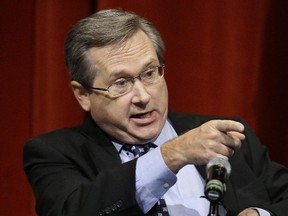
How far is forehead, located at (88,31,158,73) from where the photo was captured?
1.62 m

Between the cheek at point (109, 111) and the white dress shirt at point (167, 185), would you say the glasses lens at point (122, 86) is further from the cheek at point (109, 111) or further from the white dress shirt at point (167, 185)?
the white dress shirt at point (167, 185)

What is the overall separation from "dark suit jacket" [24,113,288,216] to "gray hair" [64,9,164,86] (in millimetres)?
156

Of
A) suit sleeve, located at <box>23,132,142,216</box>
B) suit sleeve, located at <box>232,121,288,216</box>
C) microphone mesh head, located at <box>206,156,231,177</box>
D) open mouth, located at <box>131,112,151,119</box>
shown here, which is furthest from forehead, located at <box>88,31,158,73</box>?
microphone mesh head, located at <box>206,156,231,177</box>

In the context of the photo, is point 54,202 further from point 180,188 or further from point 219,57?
point 219,57

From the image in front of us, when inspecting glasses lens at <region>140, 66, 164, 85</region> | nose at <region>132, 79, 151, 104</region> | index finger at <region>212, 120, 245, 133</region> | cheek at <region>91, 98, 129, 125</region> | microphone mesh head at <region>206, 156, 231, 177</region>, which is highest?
index finger at <region>212, 120, 245, 133</region>

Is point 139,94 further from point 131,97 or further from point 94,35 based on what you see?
point 94,35

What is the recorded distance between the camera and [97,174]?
1608 millimetres

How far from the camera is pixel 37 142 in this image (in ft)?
5.48

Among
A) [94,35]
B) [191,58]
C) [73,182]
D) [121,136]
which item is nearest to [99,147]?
[121,136]

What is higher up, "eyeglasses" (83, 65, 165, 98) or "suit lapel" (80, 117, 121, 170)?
"eyeglasses" (83, 65, 165, 98)

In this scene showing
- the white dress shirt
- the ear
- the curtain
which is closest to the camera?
the white dress shirt

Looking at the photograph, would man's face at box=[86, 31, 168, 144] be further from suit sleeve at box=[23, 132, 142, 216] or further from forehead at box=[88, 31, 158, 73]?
suit sleeve at box=[23, 132, 142, 216]

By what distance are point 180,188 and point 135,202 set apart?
0.31 metres

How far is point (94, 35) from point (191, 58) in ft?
1.82
